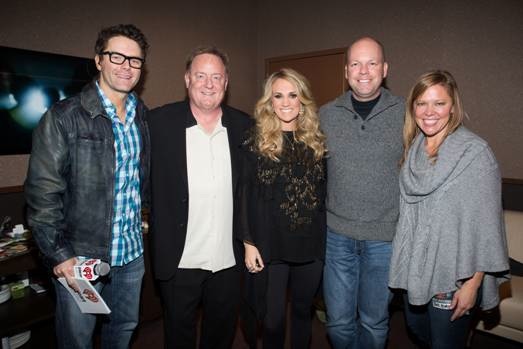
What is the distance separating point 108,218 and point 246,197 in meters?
0.67

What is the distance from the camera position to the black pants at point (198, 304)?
182 centimetres

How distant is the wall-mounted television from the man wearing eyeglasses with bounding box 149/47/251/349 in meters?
1.26

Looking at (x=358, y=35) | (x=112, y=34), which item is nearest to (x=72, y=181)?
(x=112, y=34)

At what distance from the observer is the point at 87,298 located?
1.44 metres

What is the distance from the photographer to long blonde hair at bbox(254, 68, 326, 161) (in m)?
1.80

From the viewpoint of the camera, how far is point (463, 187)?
4.87 ft

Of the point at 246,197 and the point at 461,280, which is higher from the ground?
the point at 246,197

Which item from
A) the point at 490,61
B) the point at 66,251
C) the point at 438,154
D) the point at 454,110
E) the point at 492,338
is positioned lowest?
the point at 492,338

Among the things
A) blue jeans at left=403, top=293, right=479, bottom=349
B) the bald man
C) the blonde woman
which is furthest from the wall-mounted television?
blue jeans at left=403, top=293, right=479, bottom=349

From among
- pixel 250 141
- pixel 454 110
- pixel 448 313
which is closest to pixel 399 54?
pixel 454 110

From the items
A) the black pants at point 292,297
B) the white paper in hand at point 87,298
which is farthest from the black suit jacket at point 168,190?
the black pants at point 292,297

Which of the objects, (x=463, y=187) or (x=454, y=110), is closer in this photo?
(x=463, y=187)

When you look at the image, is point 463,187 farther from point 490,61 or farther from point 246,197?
point 490,61

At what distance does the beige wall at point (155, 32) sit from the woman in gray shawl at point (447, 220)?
2.56 metres
